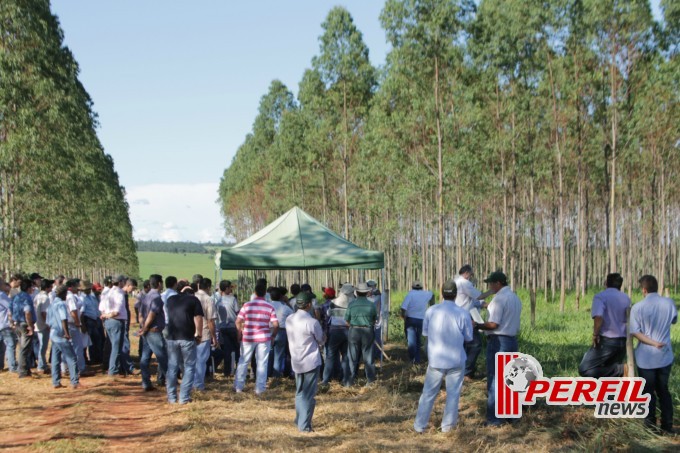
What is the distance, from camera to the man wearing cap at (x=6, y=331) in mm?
13016

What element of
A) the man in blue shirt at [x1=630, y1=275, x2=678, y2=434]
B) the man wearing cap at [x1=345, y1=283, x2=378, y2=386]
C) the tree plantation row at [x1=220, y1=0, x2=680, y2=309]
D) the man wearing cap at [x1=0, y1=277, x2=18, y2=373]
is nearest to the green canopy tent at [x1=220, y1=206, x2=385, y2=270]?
the man wearing cap at [x1=345, y1=283, x2=378, y2=386]

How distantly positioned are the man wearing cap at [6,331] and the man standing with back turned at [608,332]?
10.9 meters

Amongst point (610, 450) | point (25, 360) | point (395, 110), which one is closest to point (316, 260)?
point (25, 360)

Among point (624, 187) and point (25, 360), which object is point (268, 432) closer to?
point (25, 360)

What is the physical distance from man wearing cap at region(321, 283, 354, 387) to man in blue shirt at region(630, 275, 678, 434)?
5.30 metres

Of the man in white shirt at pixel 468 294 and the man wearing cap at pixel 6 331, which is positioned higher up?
the man in white shirt at pixel 468 294

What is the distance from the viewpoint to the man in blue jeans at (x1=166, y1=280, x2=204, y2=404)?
10.2 meters

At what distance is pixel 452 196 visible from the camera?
3562 centimetres

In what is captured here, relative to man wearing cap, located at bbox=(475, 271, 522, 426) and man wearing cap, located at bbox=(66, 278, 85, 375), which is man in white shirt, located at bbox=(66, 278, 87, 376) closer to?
man wearing cap, located at bbox=(66, 278, 85, 375)

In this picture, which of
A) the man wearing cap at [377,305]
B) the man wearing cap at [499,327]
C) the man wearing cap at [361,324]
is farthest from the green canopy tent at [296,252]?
the man wearing cap at [499,327]

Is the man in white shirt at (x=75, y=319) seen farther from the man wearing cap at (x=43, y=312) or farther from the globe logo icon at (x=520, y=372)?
the globe logo icon at (x=520, y=372)

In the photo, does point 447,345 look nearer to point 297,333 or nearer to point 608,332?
point 297,333

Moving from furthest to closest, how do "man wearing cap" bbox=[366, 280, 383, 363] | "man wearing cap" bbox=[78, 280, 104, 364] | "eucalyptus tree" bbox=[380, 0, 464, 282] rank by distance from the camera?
"eucalyptus tree" bbox=[380, 0, 464, 282], "man wearing cap" bbox=[78, 280, 104, 364], "man wearing cap" bbox=[366, 280, 383, 363]

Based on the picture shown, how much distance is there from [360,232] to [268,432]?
32.0 meters
